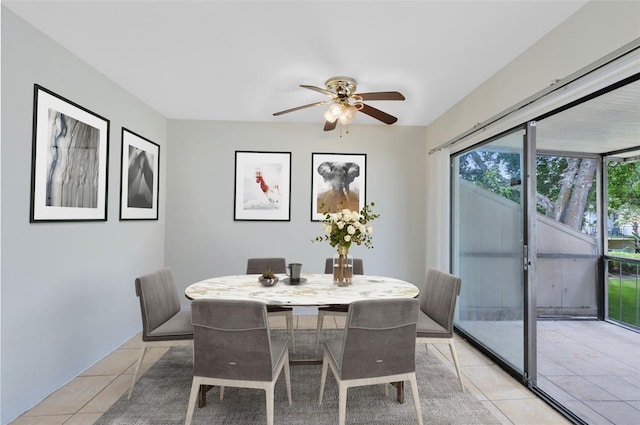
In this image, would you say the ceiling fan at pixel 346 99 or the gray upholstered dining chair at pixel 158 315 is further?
the ceiling fan at pixel 346 99

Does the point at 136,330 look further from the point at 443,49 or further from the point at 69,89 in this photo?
the point at 443,49

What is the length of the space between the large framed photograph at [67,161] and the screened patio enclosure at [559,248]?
355 centimetres

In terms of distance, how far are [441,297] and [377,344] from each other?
99cm

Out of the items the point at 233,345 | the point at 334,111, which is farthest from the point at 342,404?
the point at 334,111

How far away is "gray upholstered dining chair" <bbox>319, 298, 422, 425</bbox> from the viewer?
163 cm

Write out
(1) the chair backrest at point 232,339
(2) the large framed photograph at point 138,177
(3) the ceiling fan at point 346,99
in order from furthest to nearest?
1. (2) the large framed photograph at point 138,177
2. (3) the ceiling fan at point 346,99
3. (1) the chair backrest at point 232,339

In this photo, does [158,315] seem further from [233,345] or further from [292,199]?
[292,199]

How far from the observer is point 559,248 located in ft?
12.9

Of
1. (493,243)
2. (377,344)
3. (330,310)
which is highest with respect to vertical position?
(493,243)

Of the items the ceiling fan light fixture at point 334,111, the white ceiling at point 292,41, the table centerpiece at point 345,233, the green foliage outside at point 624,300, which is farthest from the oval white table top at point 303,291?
the green foliage outside at point 624,300

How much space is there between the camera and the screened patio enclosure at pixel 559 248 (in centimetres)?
235

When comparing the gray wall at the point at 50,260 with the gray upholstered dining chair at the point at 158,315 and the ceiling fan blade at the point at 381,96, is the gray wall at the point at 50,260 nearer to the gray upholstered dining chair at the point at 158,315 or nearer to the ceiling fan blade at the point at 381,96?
the gray upholstered dining chair at the point at 158,315

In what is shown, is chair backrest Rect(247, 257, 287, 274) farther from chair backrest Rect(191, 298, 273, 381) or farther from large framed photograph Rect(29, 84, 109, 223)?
chair backrest Rect(191, 298, 273, 381)

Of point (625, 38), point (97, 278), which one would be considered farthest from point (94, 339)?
point (625, 38)
